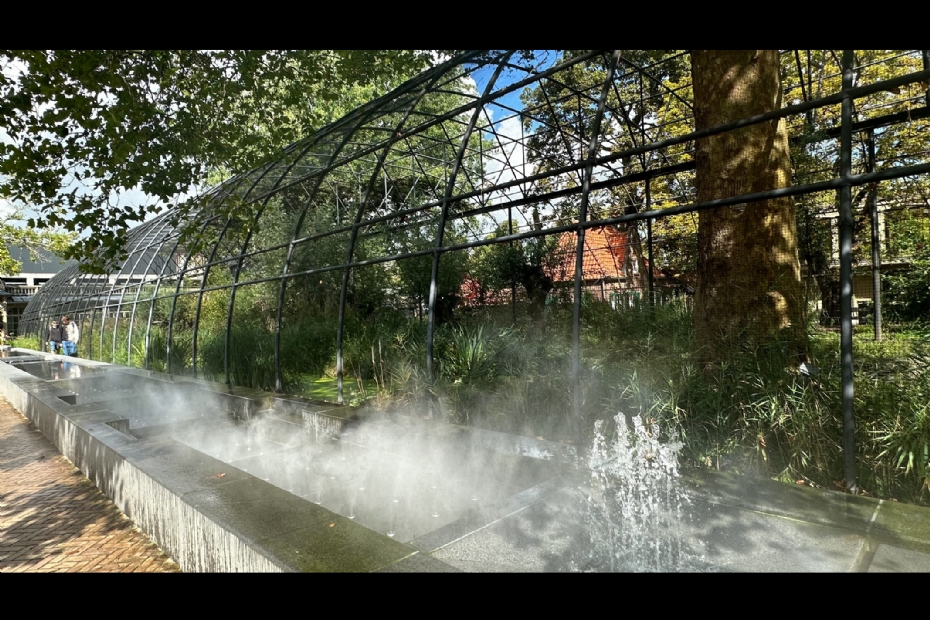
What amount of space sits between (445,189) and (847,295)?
4.05 metres

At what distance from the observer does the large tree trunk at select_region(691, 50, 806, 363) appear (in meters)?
4.71

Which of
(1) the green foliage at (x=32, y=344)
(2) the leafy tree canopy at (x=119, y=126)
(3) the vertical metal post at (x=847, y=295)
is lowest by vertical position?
(1) the green foliage at (x=32, y=344)

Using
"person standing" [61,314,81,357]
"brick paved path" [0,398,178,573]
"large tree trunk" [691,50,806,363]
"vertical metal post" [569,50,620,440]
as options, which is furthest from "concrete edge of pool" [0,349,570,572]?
"person standing" [61,314,81,357]

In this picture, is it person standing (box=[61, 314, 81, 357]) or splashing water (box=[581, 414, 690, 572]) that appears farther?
person standing (box=[61, 314, 81, 357])

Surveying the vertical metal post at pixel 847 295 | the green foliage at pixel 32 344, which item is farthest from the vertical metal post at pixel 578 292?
the green foliage at pixel 32 344

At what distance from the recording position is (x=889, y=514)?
10.0ft

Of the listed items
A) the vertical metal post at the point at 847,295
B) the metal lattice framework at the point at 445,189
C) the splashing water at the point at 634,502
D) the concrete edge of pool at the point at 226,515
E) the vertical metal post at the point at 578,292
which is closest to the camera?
the concrete edge of pool at the point at 226,515

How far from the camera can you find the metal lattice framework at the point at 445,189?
21.6ft

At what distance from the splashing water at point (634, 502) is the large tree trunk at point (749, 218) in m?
1.09

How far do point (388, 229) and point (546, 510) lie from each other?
10354 mm

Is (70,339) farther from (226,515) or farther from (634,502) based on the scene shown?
(634,502)

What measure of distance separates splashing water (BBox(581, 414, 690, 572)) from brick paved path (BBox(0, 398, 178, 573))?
9.22 ft

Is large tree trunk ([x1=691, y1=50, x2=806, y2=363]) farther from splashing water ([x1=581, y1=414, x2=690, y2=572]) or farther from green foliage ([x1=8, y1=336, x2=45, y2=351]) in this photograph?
green foliage ([x1=8, y1=336, x2=45, y2=351])

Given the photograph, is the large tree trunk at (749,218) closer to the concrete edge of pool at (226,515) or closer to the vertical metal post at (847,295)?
the vertical metal post at (847,295)
